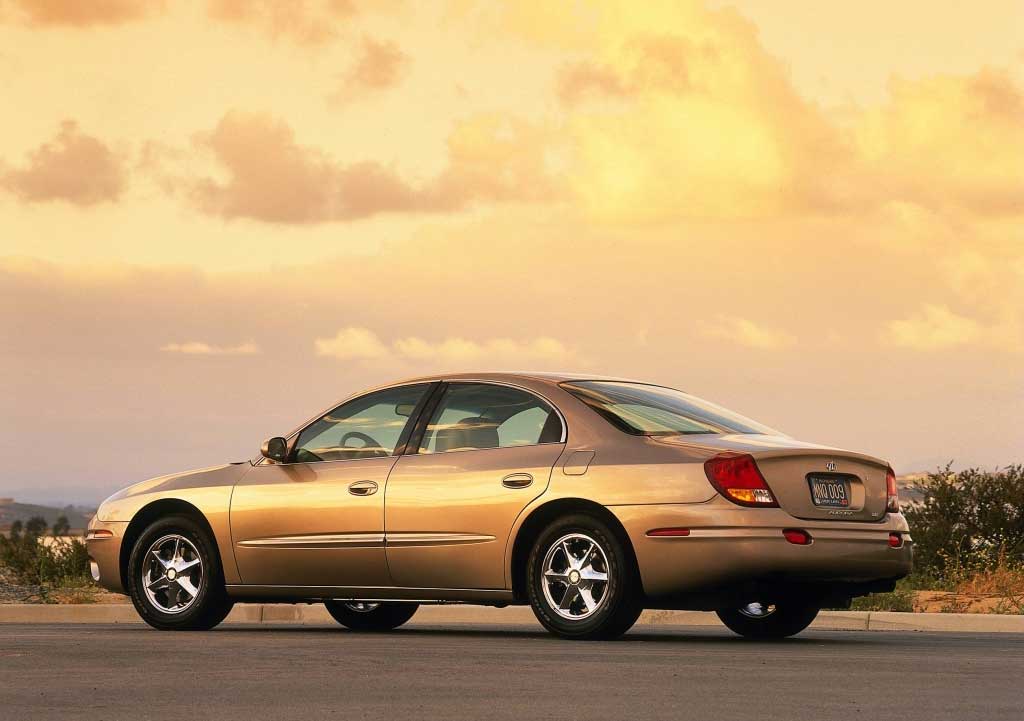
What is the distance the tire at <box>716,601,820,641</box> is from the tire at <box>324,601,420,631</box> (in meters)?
2.50

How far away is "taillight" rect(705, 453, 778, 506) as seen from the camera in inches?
403

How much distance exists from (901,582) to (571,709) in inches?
476

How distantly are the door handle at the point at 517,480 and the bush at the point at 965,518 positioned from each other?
944cm

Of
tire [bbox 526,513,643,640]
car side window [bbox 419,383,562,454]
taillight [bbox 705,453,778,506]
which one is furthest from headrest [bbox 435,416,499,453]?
taillight [bbox 705,453,778,506]

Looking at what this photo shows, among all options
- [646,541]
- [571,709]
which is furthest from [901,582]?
[571,709]

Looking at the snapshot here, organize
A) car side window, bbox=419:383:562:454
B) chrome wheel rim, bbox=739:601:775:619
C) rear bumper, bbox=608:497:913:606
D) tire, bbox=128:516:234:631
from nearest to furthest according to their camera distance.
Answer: rear bumper, bbox=608:497:913:606
car side window, bbox=419:383:562:454
chrome wheel rim, bbox=739:601:775:619
tire, bbox=128:516:234:631

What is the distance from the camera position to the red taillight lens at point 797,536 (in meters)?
10.2

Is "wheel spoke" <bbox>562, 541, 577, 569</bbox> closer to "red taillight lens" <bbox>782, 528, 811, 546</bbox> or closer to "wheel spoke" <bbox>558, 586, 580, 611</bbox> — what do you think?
"wheel spoke" <bbox>558, 586, 580, 611</bbox>

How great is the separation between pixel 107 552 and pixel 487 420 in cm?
318

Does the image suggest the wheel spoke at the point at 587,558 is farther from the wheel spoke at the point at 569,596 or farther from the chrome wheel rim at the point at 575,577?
the wheel spoke at the point at 569,596

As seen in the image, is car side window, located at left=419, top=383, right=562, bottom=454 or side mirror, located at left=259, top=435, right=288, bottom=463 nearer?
car side window, located at left=419, top=383, right=562, bottom=454

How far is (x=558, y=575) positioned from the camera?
10656 mm

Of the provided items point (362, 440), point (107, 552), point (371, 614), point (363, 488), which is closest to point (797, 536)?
point (363, 488)

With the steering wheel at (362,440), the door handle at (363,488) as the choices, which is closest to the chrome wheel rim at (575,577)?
the door handle at (363,488)
